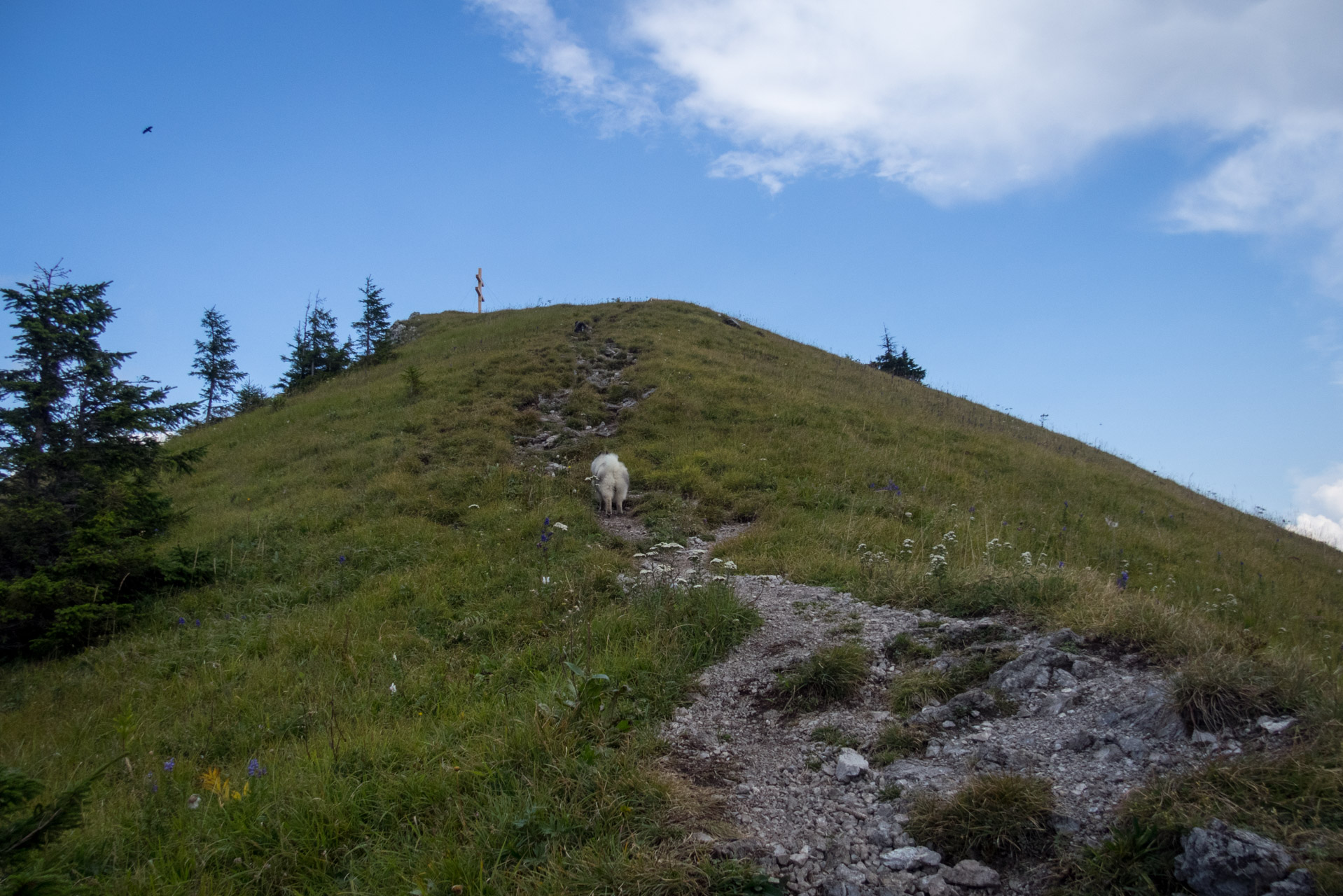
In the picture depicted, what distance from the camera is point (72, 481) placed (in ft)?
32.4

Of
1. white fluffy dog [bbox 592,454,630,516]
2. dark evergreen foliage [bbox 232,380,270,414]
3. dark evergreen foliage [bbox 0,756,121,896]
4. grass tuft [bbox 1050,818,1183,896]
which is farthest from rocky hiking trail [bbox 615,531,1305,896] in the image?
dark evergreen foliage [bbox 232,380,270,414]

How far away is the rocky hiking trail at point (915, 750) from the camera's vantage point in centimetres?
297

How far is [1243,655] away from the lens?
3.76 meters

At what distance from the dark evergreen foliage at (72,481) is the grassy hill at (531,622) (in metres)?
0.68

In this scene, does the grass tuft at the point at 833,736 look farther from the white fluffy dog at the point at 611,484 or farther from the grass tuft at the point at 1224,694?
the white fluffy dog at the point at 611,484

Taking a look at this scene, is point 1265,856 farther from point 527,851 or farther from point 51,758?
point 51,758

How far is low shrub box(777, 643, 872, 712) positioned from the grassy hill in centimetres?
Result: 84

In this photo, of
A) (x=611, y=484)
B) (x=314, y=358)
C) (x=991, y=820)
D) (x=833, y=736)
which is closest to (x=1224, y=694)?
(x=991, y=820)

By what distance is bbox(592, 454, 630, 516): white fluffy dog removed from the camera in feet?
38.0

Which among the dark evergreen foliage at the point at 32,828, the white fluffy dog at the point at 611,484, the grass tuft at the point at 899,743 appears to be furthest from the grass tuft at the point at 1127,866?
the white fluffy dog at the point at 611,484

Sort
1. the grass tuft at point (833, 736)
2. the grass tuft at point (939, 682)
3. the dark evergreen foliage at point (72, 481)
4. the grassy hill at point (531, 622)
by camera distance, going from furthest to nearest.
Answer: the dark evergreen foliage at point (72, 481) → the grass tuft at point (939, 682) → the grass tuft at point (833, 736) → the grassy hill at point (531, 622)

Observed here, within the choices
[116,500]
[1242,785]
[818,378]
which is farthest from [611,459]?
[818,378]

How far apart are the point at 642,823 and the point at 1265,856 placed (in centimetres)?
254

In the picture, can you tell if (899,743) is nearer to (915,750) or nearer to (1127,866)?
(915,750)
